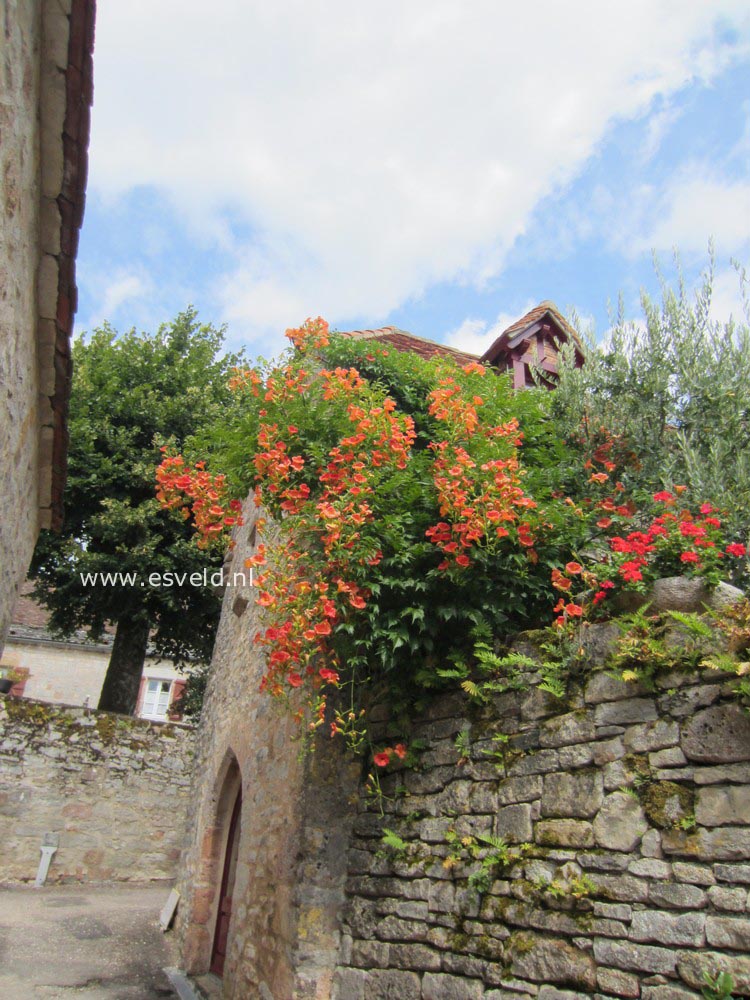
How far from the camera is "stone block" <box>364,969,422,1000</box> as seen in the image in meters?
4.11

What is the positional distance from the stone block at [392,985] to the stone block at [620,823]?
1.54m

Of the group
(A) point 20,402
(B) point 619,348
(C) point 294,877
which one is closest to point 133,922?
(C) point 294,877

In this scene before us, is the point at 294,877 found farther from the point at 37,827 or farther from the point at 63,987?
the point at 37,827

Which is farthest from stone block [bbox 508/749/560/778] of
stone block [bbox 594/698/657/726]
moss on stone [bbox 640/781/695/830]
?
moss on stone [bbox 640/781/695/830]

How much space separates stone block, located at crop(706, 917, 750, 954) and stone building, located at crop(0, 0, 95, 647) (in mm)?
4041

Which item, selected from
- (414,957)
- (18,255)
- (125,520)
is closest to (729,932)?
(414,957)

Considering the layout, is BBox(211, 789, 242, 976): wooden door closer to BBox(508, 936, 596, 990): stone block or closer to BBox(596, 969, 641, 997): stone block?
BBox(508, 936, 596, 990): stone block

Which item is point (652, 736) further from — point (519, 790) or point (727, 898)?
point (519, 790)

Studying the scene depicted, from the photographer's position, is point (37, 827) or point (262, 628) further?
point (37, 827)

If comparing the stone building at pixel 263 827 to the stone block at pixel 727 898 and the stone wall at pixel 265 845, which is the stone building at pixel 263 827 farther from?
the stone block at pixel 727 898

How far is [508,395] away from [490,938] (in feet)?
12.4

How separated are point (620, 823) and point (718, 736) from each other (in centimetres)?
64

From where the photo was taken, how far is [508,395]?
5859 millimetres

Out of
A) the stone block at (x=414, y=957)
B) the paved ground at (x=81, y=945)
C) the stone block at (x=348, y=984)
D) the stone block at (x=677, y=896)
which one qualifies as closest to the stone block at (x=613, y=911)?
the stone block at (x=677, y=896)
